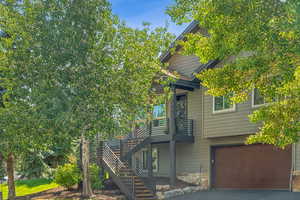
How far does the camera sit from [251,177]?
17594 millimetres

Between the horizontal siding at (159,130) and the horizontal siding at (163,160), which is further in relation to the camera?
the horizontal siding at (163,160)

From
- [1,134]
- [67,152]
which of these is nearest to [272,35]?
[1,134]

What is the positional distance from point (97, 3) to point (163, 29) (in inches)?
119

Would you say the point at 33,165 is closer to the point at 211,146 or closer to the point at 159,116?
the point at 159,116

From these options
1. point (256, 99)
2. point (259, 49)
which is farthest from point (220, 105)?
point (259, 49)

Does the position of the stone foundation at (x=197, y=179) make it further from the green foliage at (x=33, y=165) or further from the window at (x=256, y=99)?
the green foliage at (x=33, y=165)

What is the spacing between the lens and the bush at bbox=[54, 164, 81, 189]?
1806 cm

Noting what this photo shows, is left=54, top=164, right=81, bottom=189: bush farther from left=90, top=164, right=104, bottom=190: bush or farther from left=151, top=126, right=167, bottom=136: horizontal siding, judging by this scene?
left=151, top=126, right=167, bottom=136: horizontal siding

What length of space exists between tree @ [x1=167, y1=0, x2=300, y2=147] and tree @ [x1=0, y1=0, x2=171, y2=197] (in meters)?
4.71

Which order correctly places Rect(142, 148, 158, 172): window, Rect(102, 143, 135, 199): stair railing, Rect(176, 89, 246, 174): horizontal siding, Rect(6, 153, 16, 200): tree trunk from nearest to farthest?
1. Rect(102, 143, 135, 199): stair railing
2. Rect(6, 153, 16, 200): tree trunk
3. Rect(176, 89, 246, 174): horizontal siding
4. Rect(142, 148, 158, 172): window

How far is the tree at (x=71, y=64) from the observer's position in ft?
45.2

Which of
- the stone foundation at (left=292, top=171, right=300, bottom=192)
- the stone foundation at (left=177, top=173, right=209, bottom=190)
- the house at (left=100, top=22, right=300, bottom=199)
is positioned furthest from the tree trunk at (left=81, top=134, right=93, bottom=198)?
the stone foundation at (left=292, top=171, right=300, bottom=192)

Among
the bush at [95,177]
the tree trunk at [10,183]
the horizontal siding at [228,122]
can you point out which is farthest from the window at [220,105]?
the tree trunk at [10,183]

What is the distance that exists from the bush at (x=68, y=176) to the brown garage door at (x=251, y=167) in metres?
6.98
